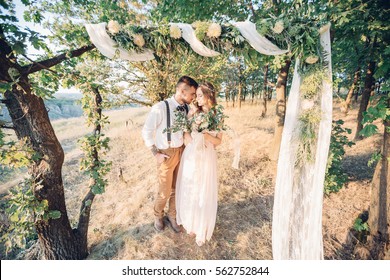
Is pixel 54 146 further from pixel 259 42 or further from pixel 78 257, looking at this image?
pixel 259 42

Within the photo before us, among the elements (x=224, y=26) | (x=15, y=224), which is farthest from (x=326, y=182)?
(x=15, y=224)

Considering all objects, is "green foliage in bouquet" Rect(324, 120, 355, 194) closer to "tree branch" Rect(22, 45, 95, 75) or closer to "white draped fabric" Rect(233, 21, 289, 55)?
"white draped fabric" Rect(233, 21, 289, 55)

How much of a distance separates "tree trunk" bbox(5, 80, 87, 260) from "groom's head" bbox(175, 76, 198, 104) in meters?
1.92

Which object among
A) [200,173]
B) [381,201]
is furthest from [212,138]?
[381,201]

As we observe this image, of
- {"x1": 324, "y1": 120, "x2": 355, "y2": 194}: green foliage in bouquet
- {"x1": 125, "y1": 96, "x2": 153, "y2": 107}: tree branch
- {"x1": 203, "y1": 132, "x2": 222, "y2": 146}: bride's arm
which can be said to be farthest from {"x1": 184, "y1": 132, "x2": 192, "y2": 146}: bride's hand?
{"x1": 125, "y1": 96, "x2": 153, "y2": 107}: tree branch

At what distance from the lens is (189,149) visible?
3189 mm

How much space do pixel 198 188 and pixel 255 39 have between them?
7.70ft

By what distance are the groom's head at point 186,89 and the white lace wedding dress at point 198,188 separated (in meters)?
0.61

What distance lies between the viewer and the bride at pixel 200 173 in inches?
118

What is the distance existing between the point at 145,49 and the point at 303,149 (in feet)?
8.88

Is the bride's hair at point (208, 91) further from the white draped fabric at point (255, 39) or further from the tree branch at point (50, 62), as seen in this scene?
the tree branch at point (50, 62)

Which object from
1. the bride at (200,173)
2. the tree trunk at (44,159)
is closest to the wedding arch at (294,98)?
the bride at (200,173)

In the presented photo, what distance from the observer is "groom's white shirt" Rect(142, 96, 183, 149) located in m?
3.15

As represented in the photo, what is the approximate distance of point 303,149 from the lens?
287 cm
